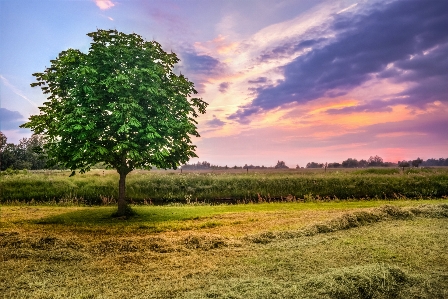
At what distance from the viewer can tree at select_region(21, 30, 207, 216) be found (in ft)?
40.0

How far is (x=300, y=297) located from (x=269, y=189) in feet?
66.8

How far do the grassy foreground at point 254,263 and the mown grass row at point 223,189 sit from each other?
526 inches

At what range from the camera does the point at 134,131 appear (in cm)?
1320

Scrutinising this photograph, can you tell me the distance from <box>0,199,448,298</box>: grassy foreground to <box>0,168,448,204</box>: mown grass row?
43.8 feet

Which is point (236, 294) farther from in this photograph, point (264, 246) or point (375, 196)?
point (375, 196)

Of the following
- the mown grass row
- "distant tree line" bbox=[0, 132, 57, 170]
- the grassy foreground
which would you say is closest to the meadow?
the grassy foreground

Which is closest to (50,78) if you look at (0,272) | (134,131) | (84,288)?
(134,131)

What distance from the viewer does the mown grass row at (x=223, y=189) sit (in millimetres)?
22812

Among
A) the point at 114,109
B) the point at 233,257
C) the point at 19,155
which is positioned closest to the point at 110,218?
the point at 114,109

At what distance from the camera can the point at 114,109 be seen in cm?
1185

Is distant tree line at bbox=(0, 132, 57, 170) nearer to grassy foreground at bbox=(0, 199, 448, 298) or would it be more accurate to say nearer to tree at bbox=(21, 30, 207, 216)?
tree at bbox=(21, 30, 207, 216)

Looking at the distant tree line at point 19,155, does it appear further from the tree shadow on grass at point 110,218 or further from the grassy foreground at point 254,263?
the grassy foreground at point 254,263

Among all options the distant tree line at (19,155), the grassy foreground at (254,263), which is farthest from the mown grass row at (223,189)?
the distant tree line at (19,155)

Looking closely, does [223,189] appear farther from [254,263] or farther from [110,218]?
[254,263]
